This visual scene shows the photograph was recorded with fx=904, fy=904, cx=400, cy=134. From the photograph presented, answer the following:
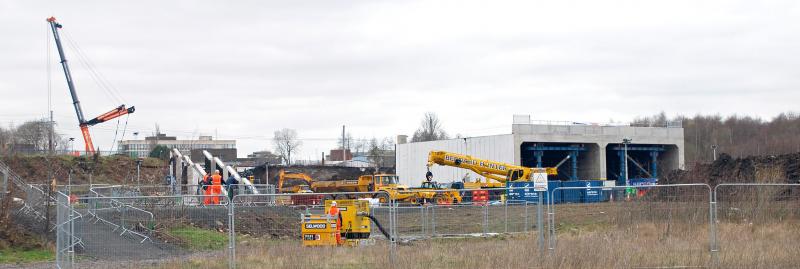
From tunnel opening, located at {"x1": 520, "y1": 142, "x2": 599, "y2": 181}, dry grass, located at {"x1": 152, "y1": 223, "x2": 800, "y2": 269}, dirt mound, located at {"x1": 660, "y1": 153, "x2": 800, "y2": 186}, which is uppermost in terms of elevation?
tunnel opening, located at {"x1": 520, "y1": 142, "x2": 599, "y2": 181}

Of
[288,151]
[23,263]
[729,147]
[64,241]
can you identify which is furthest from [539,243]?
[288,151]

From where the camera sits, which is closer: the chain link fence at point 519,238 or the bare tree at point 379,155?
the chain link fence at point 519,238

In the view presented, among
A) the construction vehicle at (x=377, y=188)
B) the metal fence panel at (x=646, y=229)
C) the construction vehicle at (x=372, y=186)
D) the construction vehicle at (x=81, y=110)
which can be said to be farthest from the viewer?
the construction vehicle at (x=81, y=110)

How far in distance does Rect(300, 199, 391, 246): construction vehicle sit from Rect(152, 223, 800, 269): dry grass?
2.51 meters

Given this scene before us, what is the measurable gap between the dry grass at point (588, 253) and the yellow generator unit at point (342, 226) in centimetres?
252

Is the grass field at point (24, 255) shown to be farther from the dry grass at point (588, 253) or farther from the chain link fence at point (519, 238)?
the dry grass at point (588, 253)

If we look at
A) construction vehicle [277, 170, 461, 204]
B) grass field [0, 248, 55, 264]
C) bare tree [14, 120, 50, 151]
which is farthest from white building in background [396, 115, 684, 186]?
bare tree [14, 120, 50, 151]

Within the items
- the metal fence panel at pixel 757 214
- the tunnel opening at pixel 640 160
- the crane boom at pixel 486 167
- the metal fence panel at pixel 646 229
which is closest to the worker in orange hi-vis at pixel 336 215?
the metal fence panel at pixel 646 229

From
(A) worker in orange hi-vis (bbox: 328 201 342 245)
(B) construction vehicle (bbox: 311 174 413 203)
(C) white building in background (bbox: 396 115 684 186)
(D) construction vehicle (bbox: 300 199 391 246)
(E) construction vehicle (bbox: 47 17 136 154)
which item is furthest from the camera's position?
(E) construction vehicle (bbox: 47 17 136 154)

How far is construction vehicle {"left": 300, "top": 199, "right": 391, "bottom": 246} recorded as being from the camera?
22.6 meters

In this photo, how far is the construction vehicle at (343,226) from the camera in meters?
22.6

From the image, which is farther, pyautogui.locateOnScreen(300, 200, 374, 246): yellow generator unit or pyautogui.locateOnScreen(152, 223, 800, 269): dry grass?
pyautogui.locateOnScreen(300, 200, 374, 246): yellow generator unit

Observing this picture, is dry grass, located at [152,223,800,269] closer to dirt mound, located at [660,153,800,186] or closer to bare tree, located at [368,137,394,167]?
dirt mound, located at [660,153,800,186]

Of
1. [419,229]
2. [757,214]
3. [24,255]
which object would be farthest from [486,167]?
[24,255]
